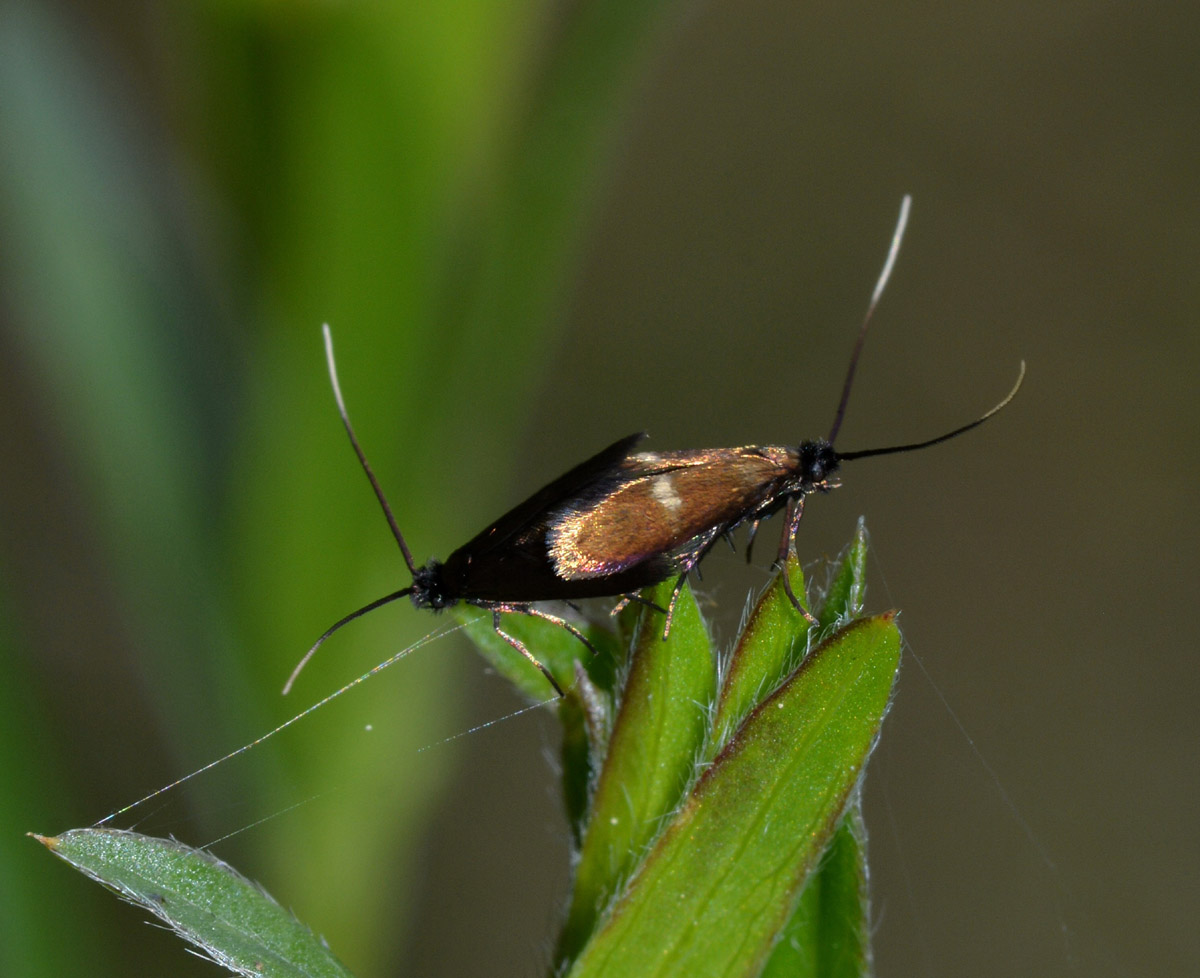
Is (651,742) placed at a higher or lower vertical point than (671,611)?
lower

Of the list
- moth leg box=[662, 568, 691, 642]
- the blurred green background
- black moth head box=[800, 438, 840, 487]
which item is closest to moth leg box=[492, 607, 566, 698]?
moth leg box=[662, 568, 691, 642]

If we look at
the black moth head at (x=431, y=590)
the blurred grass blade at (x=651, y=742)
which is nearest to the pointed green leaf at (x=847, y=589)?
the blurred grass blade at (x=651, y=742)

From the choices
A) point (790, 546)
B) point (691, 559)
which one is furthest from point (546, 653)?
point (790, 546)

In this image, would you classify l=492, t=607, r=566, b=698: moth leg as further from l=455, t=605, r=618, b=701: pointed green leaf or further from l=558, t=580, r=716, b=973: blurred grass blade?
l=558, t=580, r=716, b=973: blurred grass blade

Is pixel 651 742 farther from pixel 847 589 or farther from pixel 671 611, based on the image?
pixel 847 589

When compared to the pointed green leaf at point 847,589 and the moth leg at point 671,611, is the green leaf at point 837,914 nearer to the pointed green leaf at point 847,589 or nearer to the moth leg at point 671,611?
the pointed green leaf at point 847,589
